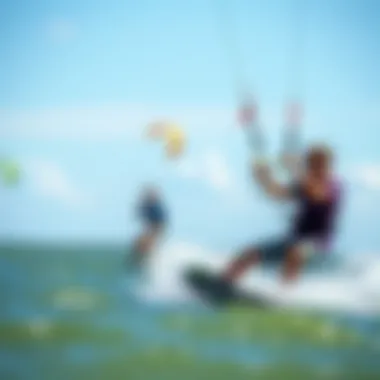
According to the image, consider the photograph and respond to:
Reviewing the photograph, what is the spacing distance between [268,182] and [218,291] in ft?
0.80

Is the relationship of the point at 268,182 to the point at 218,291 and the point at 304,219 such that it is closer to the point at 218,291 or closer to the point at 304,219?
the point at 304,219

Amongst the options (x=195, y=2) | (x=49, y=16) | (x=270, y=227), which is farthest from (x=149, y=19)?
(x=270, y=227)

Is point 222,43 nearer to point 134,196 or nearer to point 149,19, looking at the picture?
point 149,19

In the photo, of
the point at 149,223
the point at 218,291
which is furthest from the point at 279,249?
the point at 149,223

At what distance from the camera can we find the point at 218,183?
164cm

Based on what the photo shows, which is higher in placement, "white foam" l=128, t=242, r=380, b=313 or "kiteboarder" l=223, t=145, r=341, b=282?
"kiteboarder" l=223, t=145, r=341, b=282

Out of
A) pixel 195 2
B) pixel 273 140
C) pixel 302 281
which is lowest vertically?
pixel 302 281

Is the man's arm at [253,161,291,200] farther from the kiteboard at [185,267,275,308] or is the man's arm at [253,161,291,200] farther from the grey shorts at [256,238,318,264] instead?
the kiteboard at [185,267,275,308]

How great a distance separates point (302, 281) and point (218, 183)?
26 cm

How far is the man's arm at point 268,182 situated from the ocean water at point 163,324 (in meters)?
0.17

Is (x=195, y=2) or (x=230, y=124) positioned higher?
(x=195, y=2)

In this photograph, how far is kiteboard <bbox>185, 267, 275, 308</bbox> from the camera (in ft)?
5.34

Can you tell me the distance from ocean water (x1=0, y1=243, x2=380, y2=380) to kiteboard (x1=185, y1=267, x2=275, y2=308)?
17 millimetres

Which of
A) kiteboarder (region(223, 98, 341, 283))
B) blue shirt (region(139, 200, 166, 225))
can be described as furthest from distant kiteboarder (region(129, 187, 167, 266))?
kiteboarder (region(223, 98, 341, 283))
